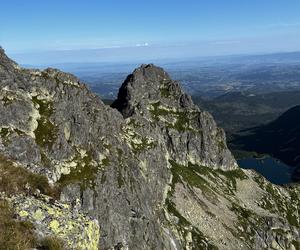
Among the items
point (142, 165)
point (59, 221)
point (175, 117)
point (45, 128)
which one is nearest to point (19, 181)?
point (59, 221)

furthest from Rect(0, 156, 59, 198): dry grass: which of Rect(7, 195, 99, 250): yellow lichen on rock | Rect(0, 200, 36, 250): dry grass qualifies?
Rect(0, 200, 36, 250): dry grass

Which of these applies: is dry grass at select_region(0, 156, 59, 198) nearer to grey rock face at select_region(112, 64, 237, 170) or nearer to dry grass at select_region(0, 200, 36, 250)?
dry grass at select_region(0, 200, 36, 250)

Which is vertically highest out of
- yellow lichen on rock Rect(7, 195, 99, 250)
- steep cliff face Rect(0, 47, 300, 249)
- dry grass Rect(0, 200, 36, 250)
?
dry grass Rect(0, 200, 36, 250)

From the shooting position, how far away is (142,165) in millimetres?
129500

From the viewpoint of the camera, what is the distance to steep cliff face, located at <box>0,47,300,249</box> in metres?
94.4

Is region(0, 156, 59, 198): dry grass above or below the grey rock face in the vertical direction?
above

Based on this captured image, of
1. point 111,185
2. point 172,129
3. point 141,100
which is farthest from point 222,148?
point 111,185

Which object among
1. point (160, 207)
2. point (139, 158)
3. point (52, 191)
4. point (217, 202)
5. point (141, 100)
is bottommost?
point (217, 202)

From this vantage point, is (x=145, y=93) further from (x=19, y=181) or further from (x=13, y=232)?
(x=13, y=232)

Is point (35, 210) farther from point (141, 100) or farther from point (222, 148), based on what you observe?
point (222, 148)

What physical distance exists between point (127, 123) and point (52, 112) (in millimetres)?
40555

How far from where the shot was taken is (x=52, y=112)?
10894 centimetres

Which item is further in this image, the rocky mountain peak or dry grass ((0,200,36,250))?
the rocky mountain peak

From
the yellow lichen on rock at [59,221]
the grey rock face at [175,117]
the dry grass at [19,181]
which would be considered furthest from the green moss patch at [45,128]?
the yellow lichen on rock at [59,221]
